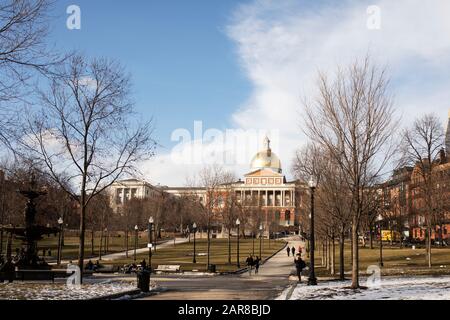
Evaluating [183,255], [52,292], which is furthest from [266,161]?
[52,292]

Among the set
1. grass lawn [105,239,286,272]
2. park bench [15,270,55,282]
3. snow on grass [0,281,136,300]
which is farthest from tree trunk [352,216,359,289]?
grass lawn [105,239,286,272]

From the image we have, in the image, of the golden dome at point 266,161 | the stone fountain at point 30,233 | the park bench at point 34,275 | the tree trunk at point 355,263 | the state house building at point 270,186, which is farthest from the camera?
the golden dome at point 266,161

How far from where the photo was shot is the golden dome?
475 feet

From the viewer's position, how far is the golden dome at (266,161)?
475 ft

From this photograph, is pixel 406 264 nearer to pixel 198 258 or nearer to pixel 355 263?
pixel 355 263

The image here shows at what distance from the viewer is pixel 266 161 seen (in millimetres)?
145750

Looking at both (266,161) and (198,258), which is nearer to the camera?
(198,258)

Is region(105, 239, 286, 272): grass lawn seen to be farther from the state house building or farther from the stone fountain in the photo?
the state house building

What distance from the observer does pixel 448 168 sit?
54.3 m

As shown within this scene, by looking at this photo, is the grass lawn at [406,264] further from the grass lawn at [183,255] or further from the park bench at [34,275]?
the park bench at [34,275]

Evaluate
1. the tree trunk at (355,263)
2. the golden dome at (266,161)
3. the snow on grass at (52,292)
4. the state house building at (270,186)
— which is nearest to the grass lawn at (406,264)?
the tree trunk at (355,263)
